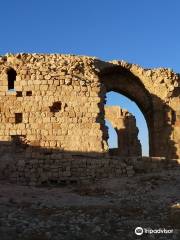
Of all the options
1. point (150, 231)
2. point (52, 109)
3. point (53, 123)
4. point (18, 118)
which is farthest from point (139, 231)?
point (18, 118)

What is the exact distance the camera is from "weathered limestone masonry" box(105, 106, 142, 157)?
79.2 ft

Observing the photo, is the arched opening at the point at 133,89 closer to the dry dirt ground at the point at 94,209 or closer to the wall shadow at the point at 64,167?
the wall shadow at the point at 64,167

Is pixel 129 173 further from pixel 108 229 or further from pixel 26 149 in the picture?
pixel 108 229

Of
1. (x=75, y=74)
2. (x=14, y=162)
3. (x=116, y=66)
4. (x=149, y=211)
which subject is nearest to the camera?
(x=149, y=211)

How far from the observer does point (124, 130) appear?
80.9 ft

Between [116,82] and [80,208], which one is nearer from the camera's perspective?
[80,208]

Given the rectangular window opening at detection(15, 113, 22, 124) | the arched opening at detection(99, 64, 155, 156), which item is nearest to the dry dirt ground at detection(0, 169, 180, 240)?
the rectangular window opening at detection(15, 113, 22, 124)

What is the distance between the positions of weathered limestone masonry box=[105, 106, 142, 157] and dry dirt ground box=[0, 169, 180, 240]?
9.83m

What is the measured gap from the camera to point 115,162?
1412 centimetres

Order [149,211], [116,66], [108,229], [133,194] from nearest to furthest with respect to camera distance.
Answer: [108,229]
[149,211]
[133,194]
[116,66]

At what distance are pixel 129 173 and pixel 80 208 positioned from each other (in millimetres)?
4736

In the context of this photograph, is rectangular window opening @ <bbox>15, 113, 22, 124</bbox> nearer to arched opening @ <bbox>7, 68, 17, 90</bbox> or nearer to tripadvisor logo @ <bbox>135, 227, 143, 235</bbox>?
arched opening @ <bbox>7, 68, 17, 90</bbox>

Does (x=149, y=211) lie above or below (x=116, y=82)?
below

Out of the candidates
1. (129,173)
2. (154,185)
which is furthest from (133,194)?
(129,173)
